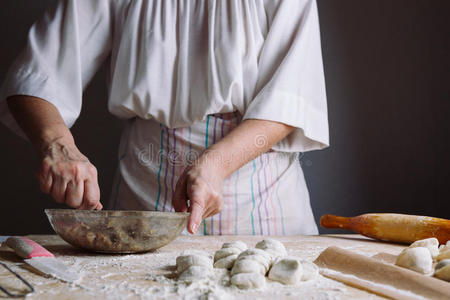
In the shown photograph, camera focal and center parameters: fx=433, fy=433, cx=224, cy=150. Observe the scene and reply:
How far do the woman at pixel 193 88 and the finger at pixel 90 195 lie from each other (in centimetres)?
28

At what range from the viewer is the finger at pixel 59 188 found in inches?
32.6

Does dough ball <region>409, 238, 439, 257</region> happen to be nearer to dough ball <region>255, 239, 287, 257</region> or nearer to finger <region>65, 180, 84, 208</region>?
dough ball <region>255, 239, 287, 257</region>

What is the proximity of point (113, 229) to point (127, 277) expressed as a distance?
0.12m

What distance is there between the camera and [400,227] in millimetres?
949

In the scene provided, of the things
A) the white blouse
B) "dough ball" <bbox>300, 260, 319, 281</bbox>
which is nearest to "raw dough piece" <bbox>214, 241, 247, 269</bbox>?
"dough ball" <bbox>300, 260, 319, 281</bbox>

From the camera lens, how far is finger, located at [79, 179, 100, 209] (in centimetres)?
83

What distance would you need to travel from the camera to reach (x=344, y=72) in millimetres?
1786

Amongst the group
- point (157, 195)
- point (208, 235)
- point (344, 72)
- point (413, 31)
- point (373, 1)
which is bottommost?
point (208, 235)

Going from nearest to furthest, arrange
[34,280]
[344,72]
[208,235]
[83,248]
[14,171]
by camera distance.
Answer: [34,280] < [83,248] < [208,235] < [14,171] < [344,72]

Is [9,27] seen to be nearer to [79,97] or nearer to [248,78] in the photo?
[79,97]

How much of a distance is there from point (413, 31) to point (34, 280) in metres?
1.73

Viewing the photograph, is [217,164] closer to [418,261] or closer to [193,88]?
[193,88]

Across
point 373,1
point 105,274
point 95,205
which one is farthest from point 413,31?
point 105,274

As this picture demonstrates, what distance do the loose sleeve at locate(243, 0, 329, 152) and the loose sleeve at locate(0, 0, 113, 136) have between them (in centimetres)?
45
